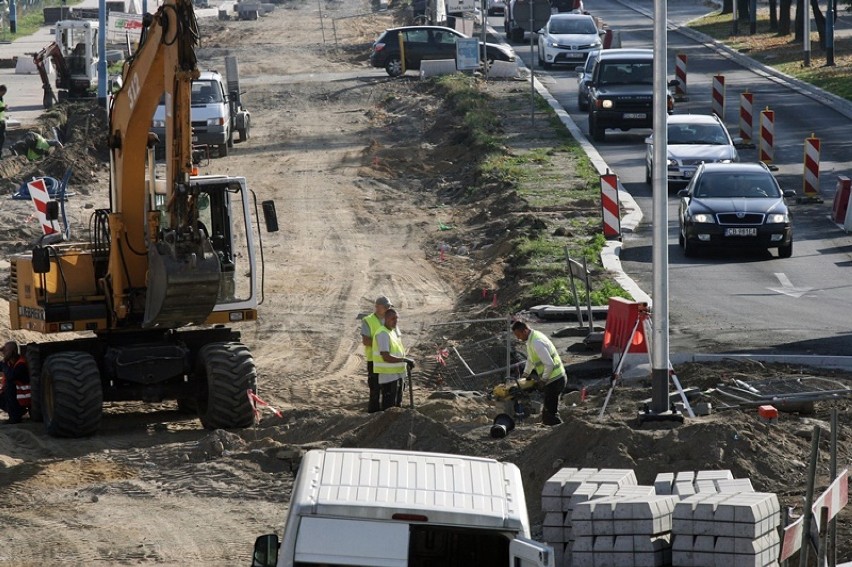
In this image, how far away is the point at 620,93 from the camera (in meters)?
36.4

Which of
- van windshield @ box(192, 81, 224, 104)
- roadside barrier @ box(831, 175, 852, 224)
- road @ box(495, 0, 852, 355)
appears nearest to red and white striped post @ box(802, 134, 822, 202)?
road @ box(495, 0, 852, 355)

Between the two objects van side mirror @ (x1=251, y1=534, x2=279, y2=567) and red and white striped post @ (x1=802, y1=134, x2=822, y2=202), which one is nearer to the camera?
van side mirror @ (x1=251, y1=534, x2=279, y2=567)

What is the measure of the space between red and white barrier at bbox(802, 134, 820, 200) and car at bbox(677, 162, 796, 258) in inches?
130

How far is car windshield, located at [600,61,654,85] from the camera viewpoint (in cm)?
3697

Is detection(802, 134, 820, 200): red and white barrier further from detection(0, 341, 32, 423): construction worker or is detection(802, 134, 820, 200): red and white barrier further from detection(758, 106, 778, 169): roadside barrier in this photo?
detection(0, 341, 32, 423): construction worker

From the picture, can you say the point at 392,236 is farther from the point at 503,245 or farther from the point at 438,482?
the point at 438,482

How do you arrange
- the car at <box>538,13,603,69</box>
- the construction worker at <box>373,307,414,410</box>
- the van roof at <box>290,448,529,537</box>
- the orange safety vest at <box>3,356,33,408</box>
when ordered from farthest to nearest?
the car at <box>538,13,603,69</box> → the orange safety vest at <box>3,356,33,408</box> → the construction worker at <box>373,307,414,410</box> → the van roof at <box>290,448,529,537</box>

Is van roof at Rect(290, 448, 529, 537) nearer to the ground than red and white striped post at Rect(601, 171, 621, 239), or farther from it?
farther from it

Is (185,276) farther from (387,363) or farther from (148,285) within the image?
(387,363)

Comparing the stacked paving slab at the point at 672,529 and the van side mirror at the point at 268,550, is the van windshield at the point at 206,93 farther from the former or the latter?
the van side mirror at the point at 268,550

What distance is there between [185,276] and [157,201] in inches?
79.7

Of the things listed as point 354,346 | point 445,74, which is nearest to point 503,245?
point 354,346

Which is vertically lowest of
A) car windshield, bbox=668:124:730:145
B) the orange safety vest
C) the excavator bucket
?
the orange safety vest

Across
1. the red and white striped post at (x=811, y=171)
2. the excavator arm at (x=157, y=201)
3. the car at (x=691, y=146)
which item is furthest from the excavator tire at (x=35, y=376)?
the red and white striped post at (x=811, y=171)
